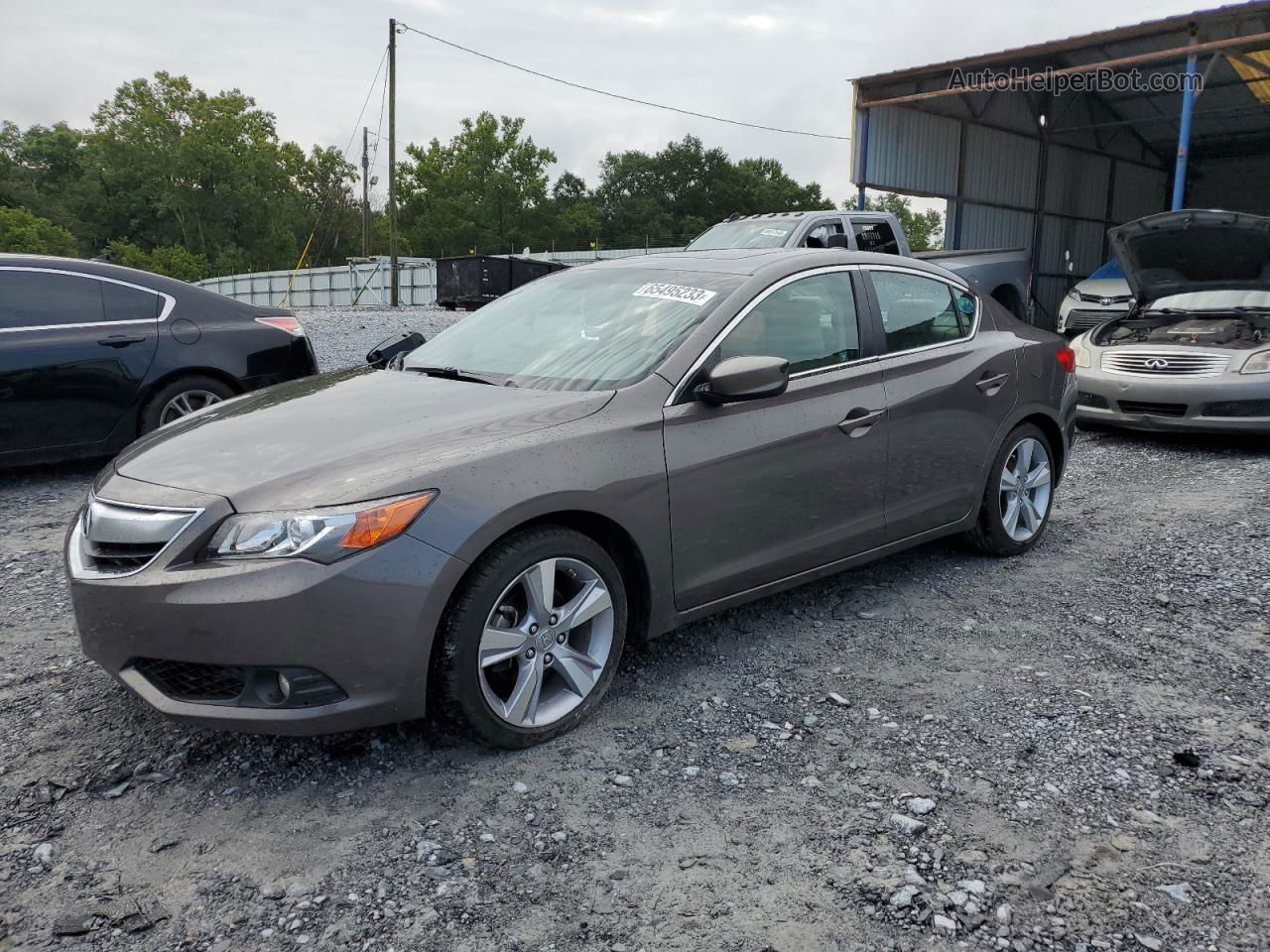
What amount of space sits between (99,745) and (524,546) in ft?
4.86

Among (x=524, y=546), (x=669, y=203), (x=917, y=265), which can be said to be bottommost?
(x=524, y=546)

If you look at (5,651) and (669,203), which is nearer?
(5,651)

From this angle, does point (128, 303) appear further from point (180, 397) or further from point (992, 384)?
point (992, 384)

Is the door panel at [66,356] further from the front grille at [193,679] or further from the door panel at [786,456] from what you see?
the door panel at [786,456]

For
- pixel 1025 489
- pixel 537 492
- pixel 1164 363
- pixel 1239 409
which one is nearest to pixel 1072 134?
pixel 1164 363

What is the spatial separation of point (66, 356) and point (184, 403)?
0.74 m

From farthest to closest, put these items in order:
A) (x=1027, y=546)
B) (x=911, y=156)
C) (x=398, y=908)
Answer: (x=911, y=156) → (x=1027, y=546) → (x=398, y=908)

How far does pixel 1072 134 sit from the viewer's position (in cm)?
2492

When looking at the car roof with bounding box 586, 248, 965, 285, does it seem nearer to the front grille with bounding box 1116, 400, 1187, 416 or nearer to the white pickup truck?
the front grille with bounding box 1116, 400, 1187, 416

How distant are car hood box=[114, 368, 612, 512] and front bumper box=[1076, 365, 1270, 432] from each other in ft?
17.8

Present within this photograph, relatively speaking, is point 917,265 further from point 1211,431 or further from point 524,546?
point 1211,431

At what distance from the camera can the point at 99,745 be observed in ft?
10.0

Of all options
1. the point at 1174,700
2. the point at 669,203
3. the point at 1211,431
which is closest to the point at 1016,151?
the point at 1211,431

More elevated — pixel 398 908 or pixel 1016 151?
pixel 1016 151
